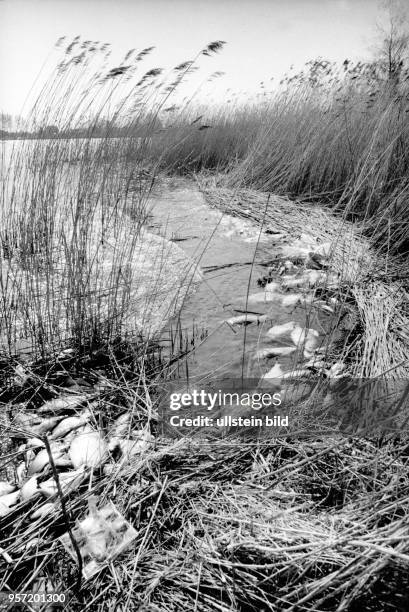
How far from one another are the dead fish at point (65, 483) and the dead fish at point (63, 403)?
0.86 ft

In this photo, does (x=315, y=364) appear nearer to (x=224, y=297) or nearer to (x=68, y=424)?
(x=224, y=297)

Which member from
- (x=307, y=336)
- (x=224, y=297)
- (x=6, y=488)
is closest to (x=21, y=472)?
(x=6, y=488)

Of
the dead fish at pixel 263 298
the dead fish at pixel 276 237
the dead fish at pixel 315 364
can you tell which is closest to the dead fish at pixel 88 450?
the dead fish at pixel 315 364

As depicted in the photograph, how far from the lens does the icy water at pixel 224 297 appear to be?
1.23m

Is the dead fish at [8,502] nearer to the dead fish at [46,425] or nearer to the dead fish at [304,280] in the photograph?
the dead fish at [46,425]

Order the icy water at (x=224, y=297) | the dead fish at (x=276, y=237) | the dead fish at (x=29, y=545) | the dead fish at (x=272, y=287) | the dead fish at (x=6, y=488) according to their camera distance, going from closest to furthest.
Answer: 1. the dead fish at (x=29, y=545)
2. the dead fish at (x=6, y=488)
3. the icy water at (x=224, y=297)
4. the dead fish at (x=272, y=287)
5. the dead fish at (x=276, y=237)

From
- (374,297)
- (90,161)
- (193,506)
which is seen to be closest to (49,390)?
(193,506)

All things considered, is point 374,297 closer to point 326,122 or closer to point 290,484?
point 290,484

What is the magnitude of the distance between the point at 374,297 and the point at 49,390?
1.25m

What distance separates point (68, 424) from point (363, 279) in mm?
1362

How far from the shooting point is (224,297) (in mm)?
1694

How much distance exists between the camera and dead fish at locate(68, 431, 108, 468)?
0.85 m

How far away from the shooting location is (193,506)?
74 centimetres

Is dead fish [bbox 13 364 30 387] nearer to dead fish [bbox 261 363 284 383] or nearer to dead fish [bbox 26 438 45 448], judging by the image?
dead fish [bbox 26 438 45 448]
